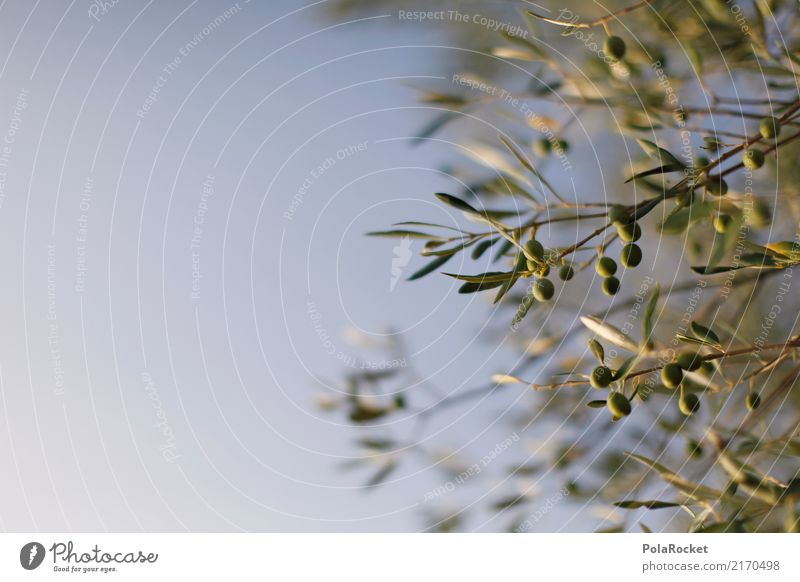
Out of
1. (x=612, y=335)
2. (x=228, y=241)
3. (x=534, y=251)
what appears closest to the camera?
(x=534, y=251)

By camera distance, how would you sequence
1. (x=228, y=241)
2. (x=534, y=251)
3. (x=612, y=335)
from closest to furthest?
(x=534, y=251)
(x=612, y=335)
(x=228, y=241)

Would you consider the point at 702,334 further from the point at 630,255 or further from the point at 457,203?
the point at 457,203

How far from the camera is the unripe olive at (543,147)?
85 centimetres

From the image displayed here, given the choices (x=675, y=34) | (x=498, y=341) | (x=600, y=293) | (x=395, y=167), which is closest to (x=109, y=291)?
(x=395, y=167)

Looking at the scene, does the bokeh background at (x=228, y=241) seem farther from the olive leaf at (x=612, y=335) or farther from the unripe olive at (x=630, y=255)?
the unripe olive at (x=630, y=255)

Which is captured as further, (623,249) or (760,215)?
(760,215)

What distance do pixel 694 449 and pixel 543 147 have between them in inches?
16.5

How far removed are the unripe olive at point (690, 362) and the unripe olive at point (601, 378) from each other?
0.25 feet

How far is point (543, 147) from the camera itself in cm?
85
